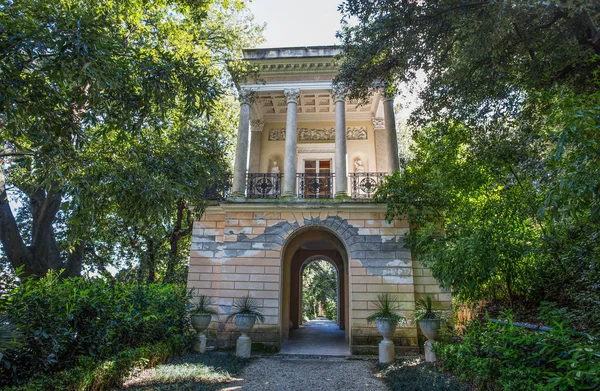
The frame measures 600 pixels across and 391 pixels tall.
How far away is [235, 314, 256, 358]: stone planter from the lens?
8.99 m

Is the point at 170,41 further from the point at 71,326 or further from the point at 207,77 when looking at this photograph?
the point at 71,326

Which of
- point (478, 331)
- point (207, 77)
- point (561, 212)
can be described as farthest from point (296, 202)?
point (561, 212)

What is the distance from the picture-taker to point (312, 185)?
11.9 metres

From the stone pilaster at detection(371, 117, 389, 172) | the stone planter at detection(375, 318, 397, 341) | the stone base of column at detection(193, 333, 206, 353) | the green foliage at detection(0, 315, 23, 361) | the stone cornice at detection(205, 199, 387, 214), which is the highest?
the stone pilaster at detection(371, 117, 389, 172)

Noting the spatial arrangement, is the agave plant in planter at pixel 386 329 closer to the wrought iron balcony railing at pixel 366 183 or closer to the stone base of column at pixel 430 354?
the stone base of column at pixel 430 354

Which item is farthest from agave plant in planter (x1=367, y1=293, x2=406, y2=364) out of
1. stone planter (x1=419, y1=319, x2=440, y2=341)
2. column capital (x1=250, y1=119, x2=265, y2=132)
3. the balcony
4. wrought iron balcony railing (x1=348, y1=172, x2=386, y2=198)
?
column capital (x1=250, y1=119, x2=265, y2=132)

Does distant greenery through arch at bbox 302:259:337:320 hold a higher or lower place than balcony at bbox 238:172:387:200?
lower

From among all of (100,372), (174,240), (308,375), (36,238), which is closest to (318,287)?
(174,240)

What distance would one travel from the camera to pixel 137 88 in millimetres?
5793

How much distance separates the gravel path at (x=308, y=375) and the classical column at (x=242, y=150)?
17.1 feet

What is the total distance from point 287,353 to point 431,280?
15.4 feet

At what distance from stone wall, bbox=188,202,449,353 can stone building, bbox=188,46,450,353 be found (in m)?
0.03

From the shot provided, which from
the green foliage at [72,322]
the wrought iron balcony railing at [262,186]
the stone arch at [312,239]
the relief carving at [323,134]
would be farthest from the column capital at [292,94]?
the green foliage at [72,322]

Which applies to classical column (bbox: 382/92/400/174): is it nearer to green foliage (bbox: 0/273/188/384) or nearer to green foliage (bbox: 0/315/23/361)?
green foliage (bbox: 0/273/188/384)
